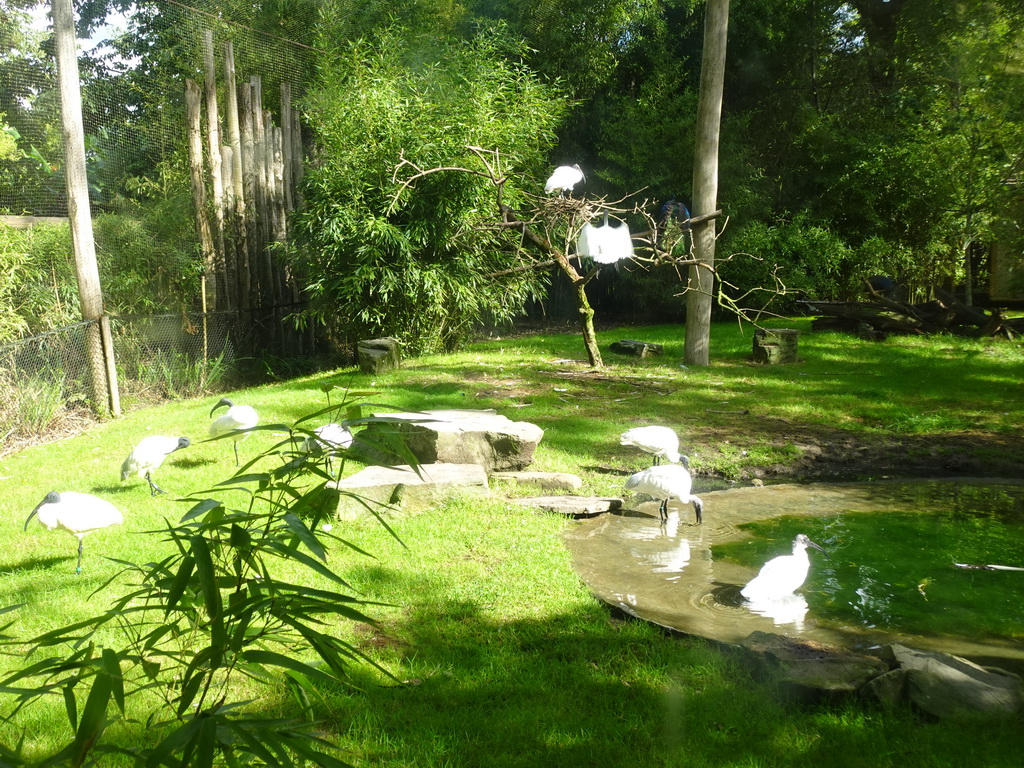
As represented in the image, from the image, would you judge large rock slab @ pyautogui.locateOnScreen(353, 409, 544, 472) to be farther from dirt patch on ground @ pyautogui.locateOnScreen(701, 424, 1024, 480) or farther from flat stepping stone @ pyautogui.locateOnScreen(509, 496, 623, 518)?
dirt patch on ground @ pyautogui.locateOnScreen(701, 424, 1024, 480)

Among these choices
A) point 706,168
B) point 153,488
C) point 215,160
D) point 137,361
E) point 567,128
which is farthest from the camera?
point 567,128

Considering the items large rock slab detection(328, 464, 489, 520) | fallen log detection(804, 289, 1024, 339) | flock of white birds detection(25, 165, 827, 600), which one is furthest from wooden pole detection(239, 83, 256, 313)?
fallen log detection(804, 289, 1024, 339)

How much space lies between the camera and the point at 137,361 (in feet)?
31.5

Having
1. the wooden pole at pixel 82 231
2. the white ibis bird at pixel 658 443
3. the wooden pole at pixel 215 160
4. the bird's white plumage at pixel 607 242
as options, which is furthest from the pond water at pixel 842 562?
the wooden pole at pixel 215 160

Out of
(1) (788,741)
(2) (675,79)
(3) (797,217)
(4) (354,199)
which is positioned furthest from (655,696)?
(2) (675,79)

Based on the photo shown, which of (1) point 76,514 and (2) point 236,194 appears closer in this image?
(1) point 76,514

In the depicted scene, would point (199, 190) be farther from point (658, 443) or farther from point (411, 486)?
point (658, 443)

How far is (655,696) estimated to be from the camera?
2938mm

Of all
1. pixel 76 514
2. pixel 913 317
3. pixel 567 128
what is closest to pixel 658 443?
pixel 76 514

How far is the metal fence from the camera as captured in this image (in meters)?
7.48

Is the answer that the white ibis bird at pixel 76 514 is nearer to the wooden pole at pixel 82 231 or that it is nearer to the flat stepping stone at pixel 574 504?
the flat stepping stone at pixel 574 504

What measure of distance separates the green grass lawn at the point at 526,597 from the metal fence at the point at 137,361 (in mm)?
457

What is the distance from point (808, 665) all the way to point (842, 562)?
161 cm

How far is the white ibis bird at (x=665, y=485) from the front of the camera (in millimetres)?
4922
